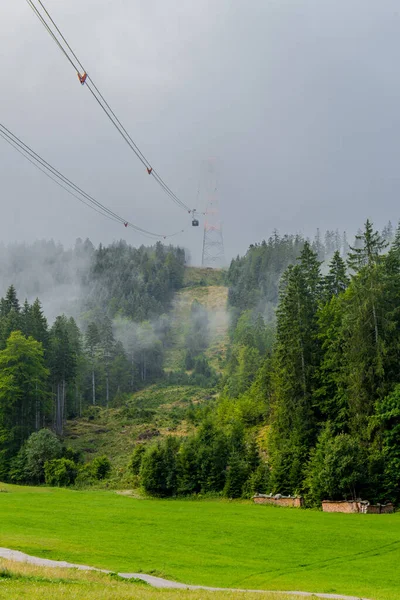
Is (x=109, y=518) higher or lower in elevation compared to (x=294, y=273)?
lower

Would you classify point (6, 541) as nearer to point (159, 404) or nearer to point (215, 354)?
point (159, 404)

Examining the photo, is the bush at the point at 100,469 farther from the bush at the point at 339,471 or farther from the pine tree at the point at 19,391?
the bush at the point at 339,471

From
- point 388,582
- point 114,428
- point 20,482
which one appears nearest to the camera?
point 388,582

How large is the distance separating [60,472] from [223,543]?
33858 millimetres

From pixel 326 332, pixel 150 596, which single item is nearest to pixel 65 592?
pixel 150 596

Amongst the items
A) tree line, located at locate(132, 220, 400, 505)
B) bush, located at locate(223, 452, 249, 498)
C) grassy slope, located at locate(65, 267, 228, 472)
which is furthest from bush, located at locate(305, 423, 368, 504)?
grassy slope, located at locate(65, 267, 228, 472)

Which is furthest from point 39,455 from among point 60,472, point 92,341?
point 92,341

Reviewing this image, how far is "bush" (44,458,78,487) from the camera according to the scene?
54.8 metres

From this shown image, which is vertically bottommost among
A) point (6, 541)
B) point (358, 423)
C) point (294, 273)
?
point (6, 541)

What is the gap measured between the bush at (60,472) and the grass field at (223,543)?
1762cm

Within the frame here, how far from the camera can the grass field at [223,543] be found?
1848 centimetres

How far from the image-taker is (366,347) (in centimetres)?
4350

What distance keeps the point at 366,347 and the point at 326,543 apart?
70.2 feet

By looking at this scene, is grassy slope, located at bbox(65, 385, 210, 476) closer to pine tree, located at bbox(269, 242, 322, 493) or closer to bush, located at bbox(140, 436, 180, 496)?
bush, located at bbox(140, 436, 180, 496)
